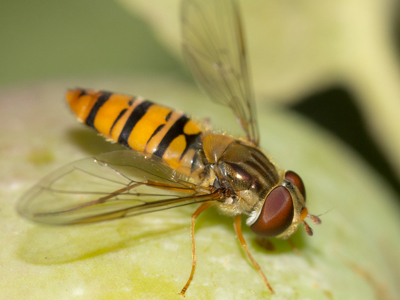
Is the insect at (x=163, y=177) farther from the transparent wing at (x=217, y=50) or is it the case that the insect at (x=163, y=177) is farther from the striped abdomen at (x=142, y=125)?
the transparent wing at (x=217, y=50)

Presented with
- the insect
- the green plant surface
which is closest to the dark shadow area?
the green plant surface

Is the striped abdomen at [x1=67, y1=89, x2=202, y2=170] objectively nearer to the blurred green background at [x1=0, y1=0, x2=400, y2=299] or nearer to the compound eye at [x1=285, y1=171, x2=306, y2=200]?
the blurred green background at [x1=0, y1=0, x2=400, y2=299]

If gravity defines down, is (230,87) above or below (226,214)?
above

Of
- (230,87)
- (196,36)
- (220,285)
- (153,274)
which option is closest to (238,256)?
(220,285)

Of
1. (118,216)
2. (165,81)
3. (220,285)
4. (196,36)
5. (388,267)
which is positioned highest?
(196,36)

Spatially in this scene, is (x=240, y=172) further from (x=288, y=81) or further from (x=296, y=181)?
(x=288, y=81)

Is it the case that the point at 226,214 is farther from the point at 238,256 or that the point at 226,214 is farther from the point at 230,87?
the point at 230,87

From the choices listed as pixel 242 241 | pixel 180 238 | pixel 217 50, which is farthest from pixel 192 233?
pixel 217 50
